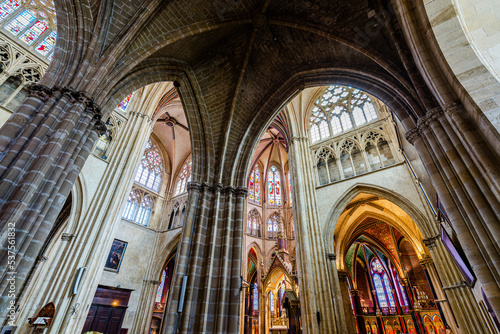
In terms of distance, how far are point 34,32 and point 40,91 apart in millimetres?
7567

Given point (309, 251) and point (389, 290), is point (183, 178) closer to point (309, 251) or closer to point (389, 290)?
point (309, 251)

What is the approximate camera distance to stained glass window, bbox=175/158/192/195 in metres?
19.2

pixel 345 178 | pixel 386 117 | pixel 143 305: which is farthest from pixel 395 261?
pixel 143 305

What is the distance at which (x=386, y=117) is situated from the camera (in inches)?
470

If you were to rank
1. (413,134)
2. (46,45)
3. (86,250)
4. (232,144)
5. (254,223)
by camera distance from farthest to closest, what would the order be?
1. (254,223)
2. (46,45)
3. (86,250)
4. (232,144)
5. (413,134)

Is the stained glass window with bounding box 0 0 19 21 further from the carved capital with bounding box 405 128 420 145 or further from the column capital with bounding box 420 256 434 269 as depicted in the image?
the column capital with bounding box 420 256 434 269

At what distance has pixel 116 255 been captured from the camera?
14.1 m

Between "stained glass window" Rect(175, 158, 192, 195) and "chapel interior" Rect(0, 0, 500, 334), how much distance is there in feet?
11.7

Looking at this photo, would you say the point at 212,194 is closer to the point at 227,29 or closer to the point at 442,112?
the point at 227,29

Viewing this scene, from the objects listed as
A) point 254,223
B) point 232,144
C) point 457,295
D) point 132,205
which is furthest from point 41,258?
point 457,295

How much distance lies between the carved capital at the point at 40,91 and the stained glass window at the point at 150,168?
13.7 metres

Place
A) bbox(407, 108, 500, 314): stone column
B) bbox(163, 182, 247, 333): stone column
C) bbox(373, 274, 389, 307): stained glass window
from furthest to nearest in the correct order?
bbox(373, 274, 389, 307): stained glass window, bbox(163, 182, 247, 333): stone column, bbox(407, 108, 500, 314): stone column

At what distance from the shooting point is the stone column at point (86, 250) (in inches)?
294

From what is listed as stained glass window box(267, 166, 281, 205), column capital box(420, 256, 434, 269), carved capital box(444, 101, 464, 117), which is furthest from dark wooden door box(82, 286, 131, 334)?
column capital box(420, 256, 434, 269)
